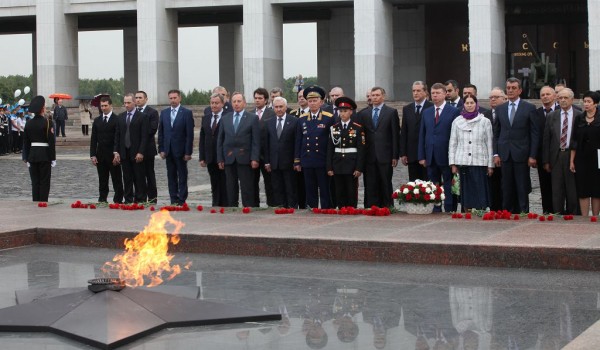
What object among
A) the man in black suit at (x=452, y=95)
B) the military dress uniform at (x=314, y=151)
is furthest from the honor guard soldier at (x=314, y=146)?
the man in black suit at (x=452, y=95)

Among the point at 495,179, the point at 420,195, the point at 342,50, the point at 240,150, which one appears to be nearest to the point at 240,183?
the point at 240,150

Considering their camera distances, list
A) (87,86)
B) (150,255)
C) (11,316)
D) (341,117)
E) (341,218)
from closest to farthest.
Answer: (11,316) → (150,255) → (341,218) → (341,117) → (87,86)

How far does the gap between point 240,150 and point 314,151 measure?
103 centimetres

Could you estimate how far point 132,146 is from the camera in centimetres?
1482

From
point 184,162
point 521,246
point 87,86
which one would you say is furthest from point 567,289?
point 87,86

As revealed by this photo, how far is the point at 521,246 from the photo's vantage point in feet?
29.3

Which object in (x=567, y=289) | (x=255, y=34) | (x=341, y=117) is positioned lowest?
(x=567, y=289)

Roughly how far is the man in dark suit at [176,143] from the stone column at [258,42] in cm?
2710

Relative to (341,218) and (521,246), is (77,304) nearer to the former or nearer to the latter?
(521,246)

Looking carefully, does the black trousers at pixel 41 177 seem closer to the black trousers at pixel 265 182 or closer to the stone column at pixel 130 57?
the black trousers at pixel 265 182

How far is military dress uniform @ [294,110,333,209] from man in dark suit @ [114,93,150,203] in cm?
265

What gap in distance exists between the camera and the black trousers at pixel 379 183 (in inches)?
506

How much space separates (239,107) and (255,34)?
1131 inches

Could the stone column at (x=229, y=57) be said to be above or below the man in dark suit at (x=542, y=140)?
above
